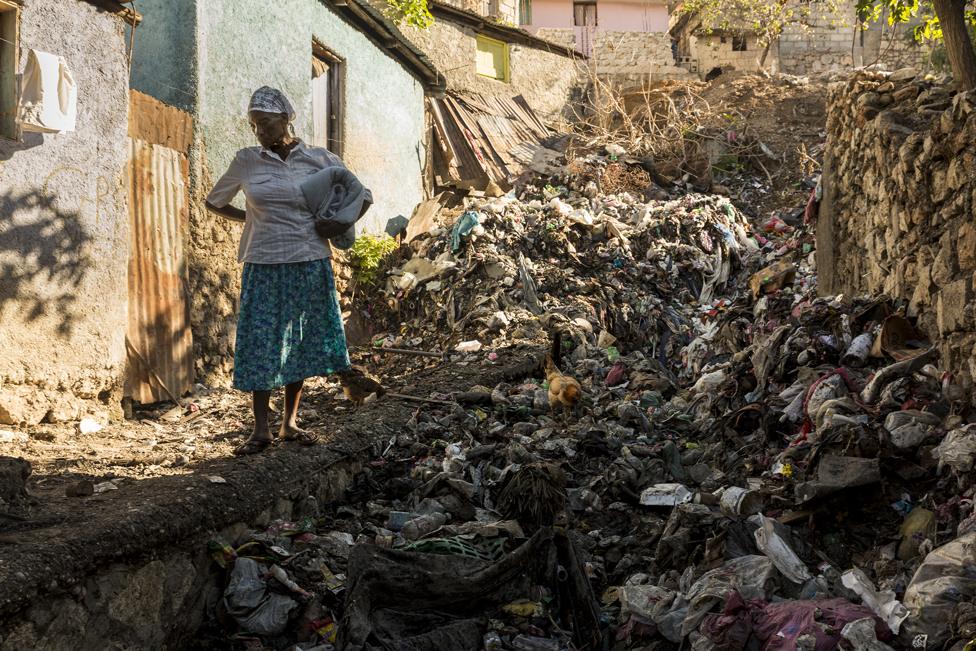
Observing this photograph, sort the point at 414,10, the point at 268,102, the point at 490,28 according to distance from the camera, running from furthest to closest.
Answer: the point at 490,28
the point at 414,10
the point at 268,102

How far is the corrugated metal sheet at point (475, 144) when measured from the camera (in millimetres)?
13242

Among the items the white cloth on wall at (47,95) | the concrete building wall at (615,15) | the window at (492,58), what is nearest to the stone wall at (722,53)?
the window at (492,58)

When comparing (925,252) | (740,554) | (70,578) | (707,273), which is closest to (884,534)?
(740,554)

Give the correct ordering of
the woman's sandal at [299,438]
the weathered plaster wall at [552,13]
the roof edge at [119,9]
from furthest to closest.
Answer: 1. the weathered plaster wall at [552,13]
2. the roof edge at [119,9]
3. the woman's sandal at [299,438]

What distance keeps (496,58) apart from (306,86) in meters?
9.55

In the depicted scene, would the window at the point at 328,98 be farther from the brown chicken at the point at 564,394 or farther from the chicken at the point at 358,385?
the brown chicken at the point at 564,394

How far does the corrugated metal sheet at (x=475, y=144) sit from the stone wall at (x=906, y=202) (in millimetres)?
6539

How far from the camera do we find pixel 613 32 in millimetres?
21406

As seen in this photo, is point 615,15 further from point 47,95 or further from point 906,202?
point 47,95

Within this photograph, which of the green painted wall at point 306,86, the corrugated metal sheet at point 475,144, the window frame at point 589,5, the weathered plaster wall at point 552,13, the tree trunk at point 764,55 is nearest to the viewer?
the green painted wall at point 306,86

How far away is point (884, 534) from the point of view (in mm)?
3527

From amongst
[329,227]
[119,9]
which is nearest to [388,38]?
[119,9]

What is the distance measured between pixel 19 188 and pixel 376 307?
198 inches

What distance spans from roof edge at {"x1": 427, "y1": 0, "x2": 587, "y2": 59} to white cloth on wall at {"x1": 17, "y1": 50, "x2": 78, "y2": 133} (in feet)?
37.2
